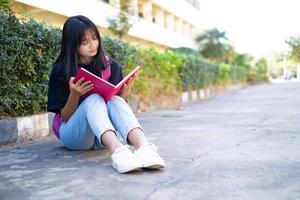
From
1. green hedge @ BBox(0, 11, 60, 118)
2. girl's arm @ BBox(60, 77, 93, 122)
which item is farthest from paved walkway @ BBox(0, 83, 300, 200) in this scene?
green hedge @ BBox(0, 11, 60, 118)

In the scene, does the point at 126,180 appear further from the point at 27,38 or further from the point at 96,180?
the point at 27,38

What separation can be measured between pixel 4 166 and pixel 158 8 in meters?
27.8

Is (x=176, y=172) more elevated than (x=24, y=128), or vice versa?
(x=24, y=128)

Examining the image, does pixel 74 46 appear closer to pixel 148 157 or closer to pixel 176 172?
pixel 148 157

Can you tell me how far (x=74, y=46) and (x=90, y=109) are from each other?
0.57 meters

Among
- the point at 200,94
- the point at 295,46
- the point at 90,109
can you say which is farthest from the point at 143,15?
the point at 90,109

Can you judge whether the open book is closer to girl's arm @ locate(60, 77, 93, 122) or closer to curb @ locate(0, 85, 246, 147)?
girl's arm @ locate(60, 77, 93, 122)

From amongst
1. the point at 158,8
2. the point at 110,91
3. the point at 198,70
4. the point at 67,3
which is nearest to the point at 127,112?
the point at 110,91

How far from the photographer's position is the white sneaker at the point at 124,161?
2.64 metres

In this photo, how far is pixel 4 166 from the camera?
3.10 metres

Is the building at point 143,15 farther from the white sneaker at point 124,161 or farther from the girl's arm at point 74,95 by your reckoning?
the white sneaker at point 124,161

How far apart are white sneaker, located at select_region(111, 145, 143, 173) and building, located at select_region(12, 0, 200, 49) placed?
9.79ft

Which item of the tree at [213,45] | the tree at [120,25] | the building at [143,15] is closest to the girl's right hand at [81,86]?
the building at [143,15]

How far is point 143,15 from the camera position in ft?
89.7
